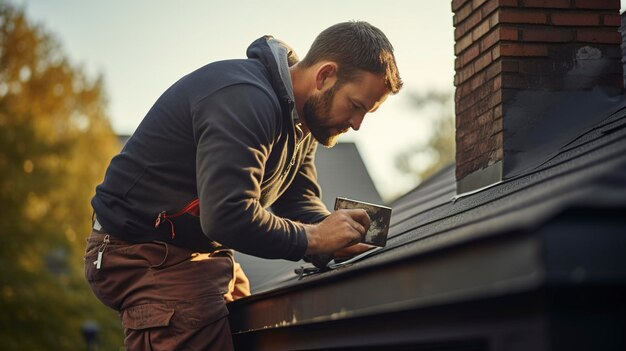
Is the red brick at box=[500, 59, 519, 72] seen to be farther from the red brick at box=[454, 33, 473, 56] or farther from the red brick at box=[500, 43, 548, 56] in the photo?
the red brick at box=[454, 33, 473, 56]

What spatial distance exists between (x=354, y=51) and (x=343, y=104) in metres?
0.23

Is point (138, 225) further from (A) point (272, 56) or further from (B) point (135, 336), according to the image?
(A) point (272, 56)

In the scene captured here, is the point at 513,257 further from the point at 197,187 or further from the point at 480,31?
the point at 480,31

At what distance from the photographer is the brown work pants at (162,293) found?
404cm

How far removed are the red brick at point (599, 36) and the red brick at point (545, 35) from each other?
54 mm

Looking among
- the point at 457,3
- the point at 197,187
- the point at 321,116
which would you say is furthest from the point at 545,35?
the point at 197,187

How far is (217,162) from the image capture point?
139 inches

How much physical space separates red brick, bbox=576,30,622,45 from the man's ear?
1634 millimetres

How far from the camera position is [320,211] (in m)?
4.85

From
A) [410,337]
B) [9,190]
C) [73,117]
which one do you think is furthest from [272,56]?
[73,117]

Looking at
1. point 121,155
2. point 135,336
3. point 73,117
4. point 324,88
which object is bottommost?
point 135,336

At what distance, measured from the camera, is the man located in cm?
384

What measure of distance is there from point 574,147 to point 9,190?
16.1 metres

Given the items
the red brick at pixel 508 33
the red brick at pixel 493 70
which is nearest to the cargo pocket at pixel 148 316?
the red brick at pixel 493 70
